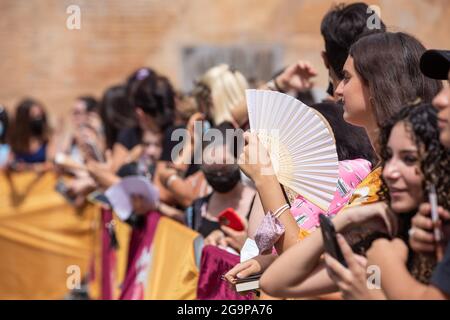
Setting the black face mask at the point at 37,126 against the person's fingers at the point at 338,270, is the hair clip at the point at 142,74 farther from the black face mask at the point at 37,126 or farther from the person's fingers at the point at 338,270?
the person's fingers at the point at 338,270

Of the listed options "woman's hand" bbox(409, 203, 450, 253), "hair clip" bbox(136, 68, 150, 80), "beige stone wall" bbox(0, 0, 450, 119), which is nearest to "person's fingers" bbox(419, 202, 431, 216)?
"woman's hand" bbox(409, 203, 450, 253)

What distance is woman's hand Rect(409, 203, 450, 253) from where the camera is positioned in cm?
225

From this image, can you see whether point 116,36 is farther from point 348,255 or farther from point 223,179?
point 348,255

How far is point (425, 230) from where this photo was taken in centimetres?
227

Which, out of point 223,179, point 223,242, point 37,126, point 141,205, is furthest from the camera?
point 37,126

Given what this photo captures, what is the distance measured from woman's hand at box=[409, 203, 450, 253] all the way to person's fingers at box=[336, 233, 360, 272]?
156 millimetres

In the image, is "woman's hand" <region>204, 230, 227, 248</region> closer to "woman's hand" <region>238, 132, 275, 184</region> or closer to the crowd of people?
the crowd of people

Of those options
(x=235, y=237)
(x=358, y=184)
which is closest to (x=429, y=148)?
(x=358, y=184)

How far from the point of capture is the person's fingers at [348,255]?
2357 mm

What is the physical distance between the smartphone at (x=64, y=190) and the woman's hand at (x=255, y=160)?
18.6 feet

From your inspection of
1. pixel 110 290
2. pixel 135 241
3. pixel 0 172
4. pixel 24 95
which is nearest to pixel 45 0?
pixel 24 95

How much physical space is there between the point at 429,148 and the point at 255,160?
2.66ft

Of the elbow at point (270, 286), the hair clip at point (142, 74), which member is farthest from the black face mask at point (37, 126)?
the elbow at point (270, 286)
